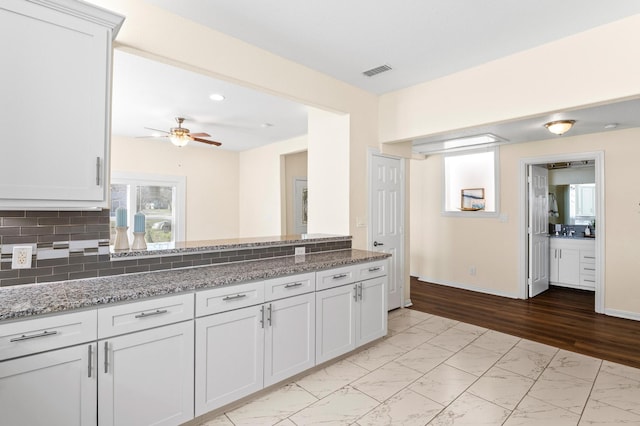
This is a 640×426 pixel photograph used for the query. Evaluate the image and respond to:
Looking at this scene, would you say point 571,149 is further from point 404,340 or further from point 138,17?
point 138,17

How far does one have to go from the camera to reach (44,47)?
1733 millimetres

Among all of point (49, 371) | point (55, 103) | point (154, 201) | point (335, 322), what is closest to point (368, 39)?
point (55, 103)

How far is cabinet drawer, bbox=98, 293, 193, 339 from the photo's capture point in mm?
1705

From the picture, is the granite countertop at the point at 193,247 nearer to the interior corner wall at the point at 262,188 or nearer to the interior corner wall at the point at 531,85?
the interior corner wall at the point at 531,85

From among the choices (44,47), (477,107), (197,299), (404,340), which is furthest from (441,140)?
(44,47)

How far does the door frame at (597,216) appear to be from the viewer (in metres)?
4.48

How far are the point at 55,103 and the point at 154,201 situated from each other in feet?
15.6

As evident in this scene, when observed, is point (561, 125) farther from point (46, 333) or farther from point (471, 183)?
point (46, 333)

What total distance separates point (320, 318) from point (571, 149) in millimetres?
4418

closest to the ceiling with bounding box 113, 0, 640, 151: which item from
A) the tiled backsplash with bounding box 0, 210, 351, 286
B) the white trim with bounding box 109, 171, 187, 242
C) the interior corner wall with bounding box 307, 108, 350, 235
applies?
the interior corner wall with bounding box 307, 108, 350, 235

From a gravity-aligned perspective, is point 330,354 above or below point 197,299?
below

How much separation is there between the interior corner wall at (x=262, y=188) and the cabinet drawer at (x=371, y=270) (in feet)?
10.1

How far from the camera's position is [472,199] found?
19.0 feet

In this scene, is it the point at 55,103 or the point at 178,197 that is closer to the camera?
the point at 55,103
